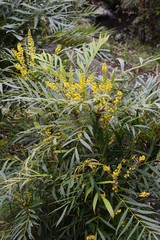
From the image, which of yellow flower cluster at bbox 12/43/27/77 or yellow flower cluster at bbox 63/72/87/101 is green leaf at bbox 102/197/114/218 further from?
yellow flower cluster at bbox 12/43/27/77

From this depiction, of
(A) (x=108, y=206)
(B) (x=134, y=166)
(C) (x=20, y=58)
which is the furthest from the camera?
(C) (x=20, y=58)

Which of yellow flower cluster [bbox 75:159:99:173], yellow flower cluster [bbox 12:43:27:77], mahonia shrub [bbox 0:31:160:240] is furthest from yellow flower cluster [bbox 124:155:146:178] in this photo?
yellow flower cluster [bbox 12:43:27:77]

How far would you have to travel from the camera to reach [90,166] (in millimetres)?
1970

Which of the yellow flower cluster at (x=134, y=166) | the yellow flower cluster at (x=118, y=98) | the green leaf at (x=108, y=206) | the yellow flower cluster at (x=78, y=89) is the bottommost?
the green leaf at (x=108, y=206)

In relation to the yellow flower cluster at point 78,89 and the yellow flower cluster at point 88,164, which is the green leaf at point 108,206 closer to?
the yellow flower cluster at point 88,164

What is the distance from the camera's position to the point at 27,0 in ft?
11.5

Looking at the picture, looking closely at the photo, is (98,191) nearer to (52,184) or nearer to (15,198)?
(52,184)

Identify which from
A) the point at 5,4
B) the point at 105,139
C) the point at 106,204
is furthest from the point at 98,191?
the point at 5,4

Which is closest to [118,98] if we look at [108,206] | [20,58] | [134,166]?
[134,166]

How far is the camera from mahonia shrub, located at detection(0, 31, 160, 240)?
197cm

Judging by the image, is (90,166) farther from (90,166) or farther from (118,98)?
(118,98)

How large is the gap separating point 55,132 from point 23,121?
1.52 ft

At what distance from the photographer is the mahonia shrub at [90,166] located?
197 centimetres

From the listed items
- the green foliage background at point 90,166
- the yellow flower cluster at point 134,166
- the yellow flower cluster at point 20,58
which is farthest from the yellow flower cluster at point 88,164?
the yellow flower cluster at point 20,58
